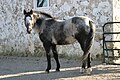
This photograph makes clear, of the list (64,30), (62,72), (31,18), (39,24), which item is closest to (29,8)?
(39,24)

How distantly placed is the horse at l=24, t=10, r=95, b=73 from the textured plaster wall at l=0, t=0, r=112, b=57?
2.75 m

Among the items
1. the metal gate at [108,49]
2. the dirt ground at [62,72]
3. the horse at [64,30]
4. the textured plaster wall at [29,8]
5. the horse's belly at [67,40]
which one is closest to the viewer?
the dirt ground at [62,72]

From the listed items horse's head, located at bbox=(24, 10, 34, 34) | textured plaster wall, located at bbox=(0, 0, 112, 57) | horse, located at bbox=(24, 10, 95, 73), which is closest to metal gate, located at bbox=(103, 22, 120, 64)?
textured plaster wall, located at bbox=(0, 0, 112, 57)

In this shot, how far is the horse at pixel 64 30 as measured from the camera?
932 cm

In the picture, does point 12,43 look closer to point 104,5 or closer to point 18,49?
point 18,49

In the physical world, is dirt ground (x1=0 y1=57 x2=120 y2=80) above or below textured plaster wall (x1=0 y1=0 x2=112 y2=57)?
Answer: below

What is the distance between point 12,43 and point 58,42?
234 inches

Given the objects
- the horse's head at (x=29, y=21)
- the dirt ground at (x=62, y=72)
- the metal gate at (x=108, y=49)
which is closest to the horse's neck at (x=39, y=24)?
the horse's head at (x=29, y=21)

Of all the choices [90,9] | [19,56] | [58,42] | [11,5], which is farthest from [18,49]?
[58,42]

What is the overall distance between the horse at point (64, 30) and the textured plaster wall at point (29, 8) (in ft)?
9.02

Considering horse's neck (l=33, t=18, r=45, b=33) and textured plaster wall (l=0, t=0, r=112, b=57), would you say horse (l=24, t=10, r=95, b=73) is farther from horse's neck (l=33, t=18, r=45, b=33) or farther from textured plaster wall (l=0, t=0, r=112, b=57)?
textured plaster wall (l=0, t=0, r=112, b=57)

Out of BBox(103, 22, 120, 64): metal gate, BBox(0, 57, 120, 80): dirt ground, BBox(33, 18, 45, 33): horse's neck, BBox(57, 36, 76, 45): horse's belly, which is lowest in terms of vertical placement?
BBox(0, 57, 120, 80): dirt ground

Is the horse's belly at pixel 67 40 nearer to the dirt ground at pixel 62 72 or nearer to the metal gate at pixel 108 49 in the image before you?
the dirt ground at pixel 62 72

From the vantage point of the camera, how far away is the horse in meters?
9.32
